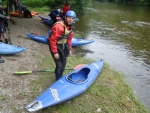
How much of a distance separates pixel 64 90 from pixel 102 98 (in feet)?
3.40

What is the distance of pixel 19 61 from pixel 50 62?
99cm

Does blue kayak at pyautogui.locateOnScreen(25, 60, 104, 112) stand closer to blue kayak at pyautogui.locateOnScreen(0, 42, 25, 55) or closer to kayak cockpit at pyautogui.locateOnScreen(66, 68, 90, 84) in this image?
kayak cockpit at pyautogui.locateOnScreen(66, 68, 90, 84)

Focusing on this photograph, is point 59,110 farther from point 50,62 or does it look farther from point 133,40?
point 133,40

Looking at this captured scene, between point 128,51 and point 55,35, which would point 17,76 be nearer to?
point 55,35

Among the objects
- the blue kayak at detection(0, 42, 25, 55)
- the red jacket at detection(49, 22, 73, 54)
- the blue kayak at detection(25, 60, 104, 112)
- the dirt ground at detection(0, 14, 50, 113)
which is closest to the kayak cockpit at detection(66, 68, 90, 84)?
the blue kayak at detection(25, 60, 104, 112)

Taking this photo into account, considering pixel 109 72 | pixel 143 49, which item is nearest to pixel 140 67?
pixel 109 72

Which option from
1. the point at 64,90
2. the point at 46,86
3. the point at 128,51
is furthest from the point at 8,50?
the point at 128,51

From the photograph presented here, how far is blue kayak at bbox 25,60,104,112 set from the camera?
13.9ft

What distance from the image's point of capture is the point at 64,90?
15.8 feet

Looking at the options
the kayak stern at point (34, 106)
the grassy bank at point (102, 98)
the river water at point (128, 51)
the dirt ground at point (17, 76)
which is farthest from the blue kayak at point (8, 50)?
the kayak stern at point (34, 106)

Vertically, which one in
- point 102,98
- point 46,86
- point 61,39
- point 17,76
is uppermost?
point 61,39

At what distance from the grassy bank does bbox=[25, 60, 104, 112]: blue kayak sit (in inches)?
7.3

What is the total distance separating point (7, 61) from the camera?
6.62 m

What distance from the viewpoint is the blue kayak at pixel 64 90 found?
424 cm
